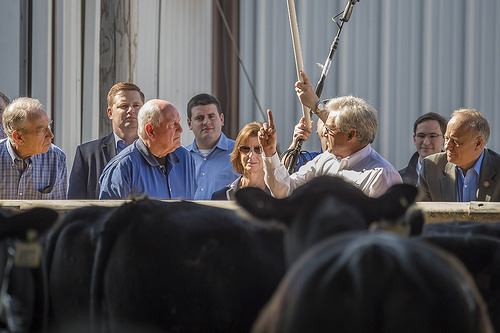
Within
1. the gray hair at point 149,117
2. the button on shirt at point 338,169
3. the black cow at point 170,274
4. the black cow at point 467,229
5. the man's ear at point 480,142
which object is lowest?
the black cow at point 170,274

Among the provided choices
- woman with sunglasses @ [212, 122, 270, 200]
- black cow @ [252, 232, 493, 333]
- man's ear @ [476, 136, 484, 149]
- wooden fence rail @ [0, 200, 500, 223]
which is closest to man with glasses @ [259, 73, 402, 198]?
woman with sunglasses @ [212, 122, 270, 200]

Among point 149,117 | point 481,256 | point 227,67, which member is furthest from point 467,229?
point 227,67

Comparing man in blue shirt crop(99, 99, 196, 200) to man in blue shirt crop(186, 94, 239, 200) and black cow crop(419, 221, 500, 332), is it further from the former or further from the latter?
black cow crop(419, 221, 500, 332)

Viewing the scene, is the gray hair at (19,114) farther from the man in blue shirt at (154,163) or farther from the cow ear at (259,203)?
the cow ear at (259,203)

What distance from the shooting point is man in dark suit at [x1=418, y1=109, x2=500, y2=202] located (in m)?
4.11

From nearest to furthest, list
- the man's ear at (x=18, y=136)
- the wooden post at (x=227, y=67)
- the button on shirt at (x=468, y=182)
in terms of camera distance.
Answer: the button on shirt at (x=468, y=182), the man's ear at (x=18, y=136), the wooden post at (x=227, y=67)

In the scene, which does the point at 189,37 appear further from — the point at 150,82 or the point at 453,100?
the point at 453,100

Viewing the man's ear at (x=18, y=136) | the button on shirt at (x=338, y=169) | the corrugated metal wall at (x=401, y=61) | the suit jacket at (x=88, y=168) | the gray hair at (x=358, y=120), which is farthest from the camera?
the corrugated metal wall at (x=401, y=61)

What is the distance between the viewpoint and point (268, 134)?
3.57m

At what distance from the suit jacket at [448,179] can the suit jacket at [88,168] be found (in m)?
1.92

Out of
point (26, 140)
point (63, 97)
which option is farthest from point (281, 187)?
point (63, 97)

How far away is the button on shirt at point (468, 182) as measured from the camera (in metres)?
4.10

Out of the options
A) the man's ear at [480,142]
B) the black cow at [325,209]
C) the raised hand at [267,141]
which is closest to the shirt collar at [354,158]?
the raised hand at [267,141]

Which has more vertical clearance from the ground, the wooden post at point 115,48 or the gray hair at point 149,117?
the wooden post at point 115,48
